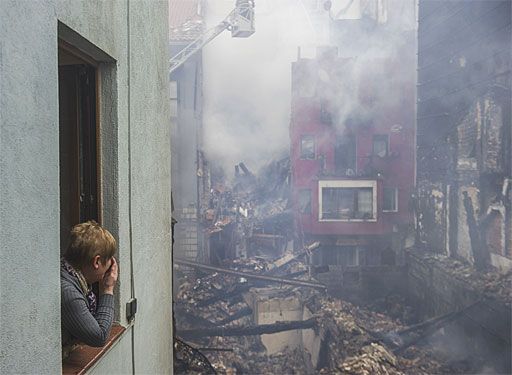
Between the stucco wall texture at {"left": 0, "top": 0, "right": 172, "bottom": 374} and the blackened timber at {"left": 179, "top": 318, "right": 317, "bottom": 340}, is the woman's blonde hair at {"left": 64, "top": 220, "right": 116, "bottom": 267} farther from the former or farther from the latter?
the blackened timber at {"left": 179, "top": 318, "right": 317, "bottom": 340}

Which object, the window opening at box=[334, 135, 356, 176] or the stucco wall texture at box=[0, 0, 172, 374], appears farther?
the window opening at box=[334, 135, 356, 176]

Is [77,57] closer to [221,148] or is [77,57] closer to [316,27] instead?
[221,148]

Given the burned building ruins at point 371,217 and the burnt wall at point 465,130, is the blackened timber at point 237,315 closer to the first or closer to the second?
the burned building ruins at point 371,217

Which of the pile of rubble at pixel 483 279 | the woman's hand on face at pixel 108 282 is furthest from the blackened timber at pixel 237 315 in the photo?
the woman's hand on face at pixel 108 282

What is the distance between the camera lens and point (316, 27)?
33.5 meters

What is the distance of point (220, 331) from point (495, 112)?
33.1 feet

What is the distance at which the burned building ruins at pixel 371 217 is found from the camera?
14359mm

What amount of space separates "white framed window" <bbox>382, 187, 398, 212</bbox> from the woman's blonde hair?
25023mm

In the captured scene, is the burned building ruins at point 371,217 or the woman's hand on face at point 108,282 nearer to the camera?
the woman's hand on face at point 108,282

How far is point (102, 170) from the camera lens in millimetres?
3324

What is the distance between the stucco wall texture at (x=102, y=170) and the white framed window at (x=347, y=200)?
21477 mm

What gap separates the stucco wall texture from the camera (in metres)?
1.86

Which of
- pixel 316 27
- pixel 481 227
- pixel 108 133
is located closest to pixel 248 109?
pixel 316 27

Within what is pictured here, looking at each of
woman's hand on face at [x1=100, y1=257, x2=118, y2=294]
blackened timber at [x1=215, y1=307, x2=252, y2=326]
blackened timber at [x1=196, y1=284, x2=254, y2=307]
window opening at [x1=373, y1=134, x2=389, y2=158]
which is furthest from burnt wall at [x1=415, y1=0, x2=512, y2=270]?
woman's hand on face at [x1=100, y1=257, x2=118, y2=294]
